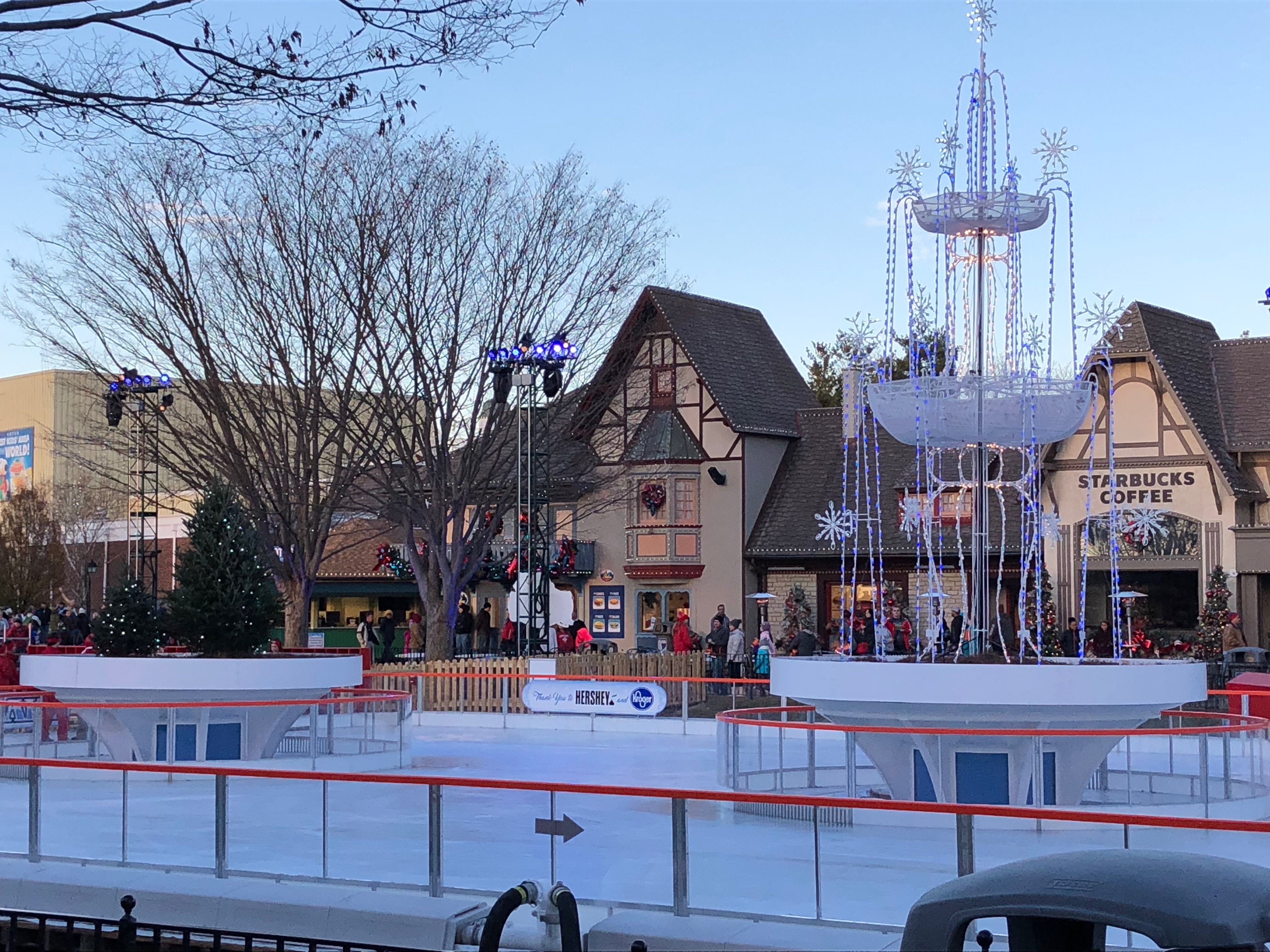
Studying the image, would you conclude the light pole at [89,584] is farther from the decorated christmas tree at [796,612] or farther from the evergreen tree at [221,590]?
the evergreen tree at [221,590]

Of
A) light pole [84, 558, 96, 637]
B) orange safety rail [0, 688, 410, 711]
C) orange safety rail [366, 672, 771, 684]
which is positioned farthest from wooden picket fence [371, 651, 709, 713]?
light pole [84, 558, 96, 637]

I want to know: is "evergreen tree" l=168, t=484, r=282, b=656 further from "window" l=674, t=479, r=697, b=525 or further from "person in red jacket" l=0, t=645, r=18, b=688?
"window" l=674, t=479, r=697, b=525

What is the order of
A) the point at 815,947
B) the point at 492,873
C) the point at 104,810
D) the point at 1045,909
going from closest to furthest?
the point at 1045,909 < the point at 815,947 < the point at 492,873 < the point at 104,810

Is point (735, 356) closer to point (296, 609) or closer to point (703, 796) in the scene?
A: point (296, 609)

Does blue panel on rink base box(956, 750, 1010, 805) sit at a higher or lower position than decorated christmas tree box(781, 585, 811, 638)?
lower

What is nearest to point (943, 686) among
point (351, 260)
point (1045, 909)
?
point (1045, 909)

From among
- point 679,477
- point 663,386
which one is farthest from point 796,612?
point 663,386

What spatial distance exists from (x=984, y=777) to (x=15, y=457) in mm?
91706

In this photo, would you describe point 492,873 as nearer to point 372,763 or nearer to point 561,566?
point 372,763

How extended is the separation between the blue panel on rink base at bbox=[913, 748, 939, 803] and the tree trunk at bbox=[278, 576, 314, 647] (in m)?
19.6

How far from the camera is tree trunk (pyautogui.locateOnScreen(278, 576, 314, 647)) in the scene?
109ft

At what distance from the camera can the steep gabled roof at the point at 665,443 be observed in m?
45.1

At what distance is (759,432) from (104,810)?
3556cm

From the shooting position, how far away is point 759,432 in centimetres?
4522
